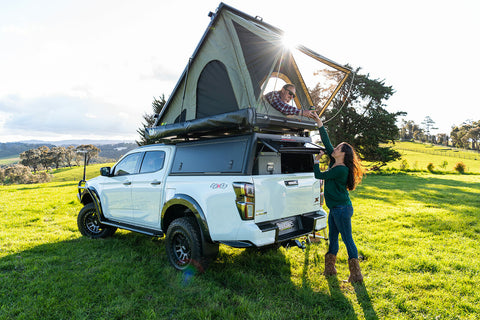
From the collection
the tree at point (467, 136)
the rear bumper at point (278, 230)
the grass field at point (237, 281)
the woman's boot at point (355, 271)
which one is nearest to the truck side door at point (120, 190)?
the grass field at point (237, 281)

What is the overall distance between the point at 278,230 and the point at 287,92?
96.1 inches

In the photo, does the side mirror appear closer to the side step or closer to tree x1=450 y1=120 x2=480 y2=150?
the side step

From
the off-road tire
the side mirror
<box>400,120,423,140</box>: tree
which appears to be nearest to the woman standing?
the off-road tire

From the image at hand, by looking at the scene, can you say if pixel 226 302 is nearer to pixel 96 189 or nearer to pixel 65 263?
pixel 65 263

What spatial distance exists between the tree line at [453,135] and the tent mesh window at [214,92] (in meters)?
62.5

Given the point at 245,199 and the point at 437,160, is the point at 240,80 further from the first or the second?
the point at 437,160

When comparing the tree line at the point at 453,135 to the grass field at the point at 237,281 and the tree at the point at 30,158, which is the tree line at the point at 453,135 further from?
the tree at the point at 30,158

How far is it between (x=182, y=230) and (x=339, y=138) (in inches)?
855

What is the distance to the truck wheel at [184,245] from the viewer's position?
3.73m

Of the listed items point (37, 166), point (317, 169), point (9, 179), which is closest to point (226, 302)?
point (317, 169)

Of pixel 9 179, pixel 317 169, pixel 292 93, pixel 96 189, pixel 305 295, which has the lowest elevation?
pixel 9 179

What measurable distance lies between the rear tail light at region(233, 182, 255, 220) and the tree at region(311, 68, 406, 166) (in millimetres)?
20139

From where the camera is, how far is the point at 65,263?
4332mm

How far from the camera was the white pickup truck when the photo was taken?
11.1 feet
